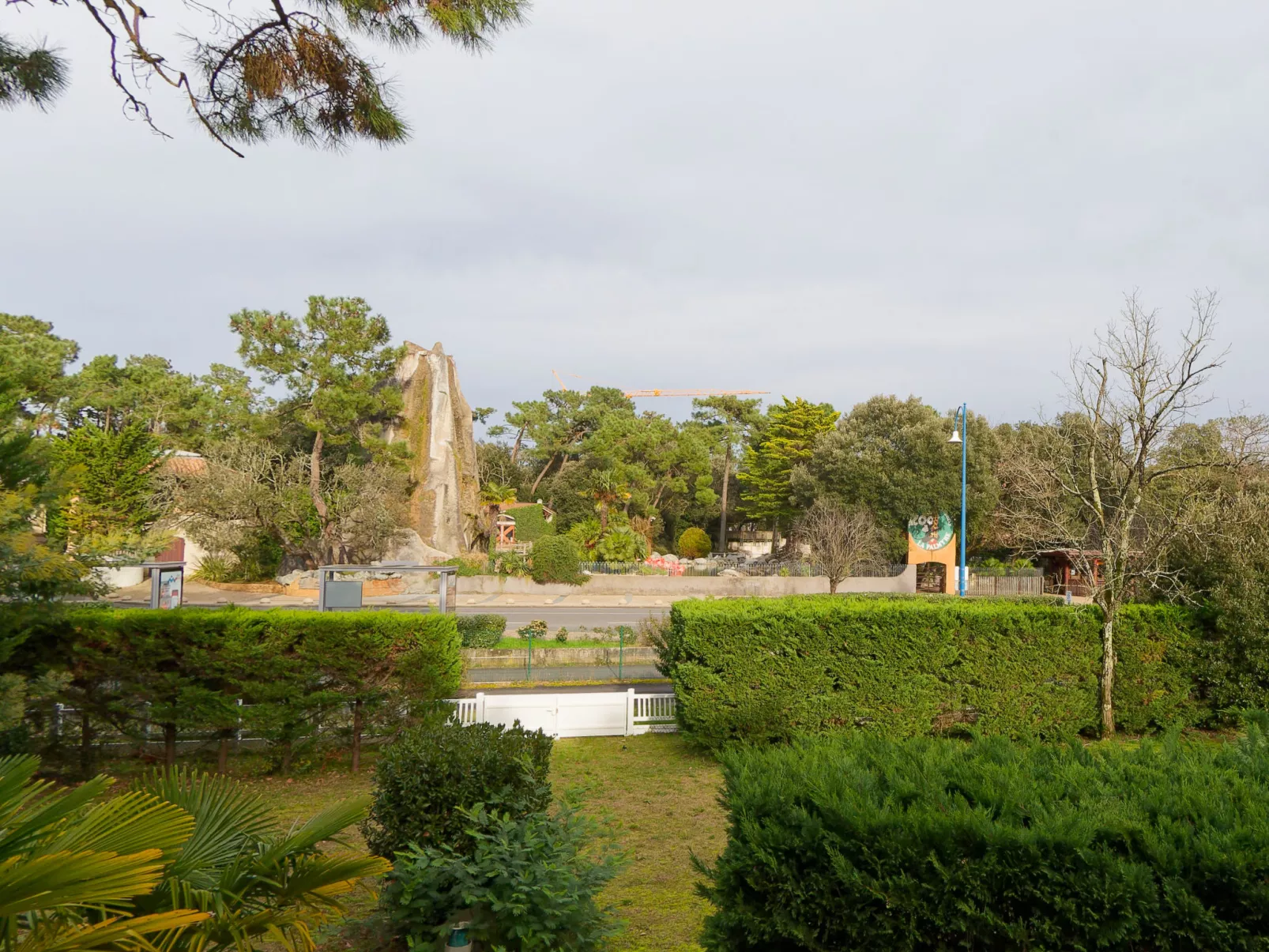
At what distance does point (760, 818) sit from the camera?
156 inches

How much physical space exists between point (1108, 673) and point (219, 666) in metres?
12.8

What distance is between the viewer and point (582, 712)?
525 inches

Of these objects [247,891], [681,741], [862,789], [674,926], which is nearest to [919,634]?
[681,741]

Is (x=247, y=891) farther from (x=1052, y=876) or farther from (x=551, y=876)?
(x=1052, y=876)

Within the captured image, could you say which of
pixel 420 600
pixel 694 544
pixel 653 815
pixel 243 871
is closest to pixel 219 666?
pixel 653 815

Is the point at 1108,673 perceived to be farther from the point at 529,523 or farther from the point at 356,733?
the point at 529,523

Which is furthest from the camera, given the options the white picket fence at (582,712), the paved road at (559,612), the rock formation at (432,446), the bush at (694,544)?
the bush at (694,544)

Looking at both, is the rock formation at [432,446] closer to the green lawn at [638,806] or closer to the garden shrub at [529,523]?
the garden shrub at [529,523]

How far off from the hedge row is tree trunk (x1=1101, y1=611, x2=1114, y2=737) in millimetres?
10569

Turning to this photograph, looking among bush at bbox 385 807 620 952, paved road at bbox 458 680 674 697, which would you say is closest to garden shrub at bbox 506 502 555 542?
paved road at bbox 458 680 674 697

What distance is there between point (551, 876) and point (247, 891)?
172cm

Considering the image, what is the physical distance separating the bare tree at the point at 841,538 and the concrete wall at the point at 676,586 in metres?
1.04

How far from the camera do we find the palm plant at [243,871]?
3123mm

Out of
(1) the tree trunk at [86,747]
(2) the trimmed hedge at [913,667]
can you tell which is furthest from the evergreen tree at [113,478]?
(2) the trimmed hedge at [913,667]
